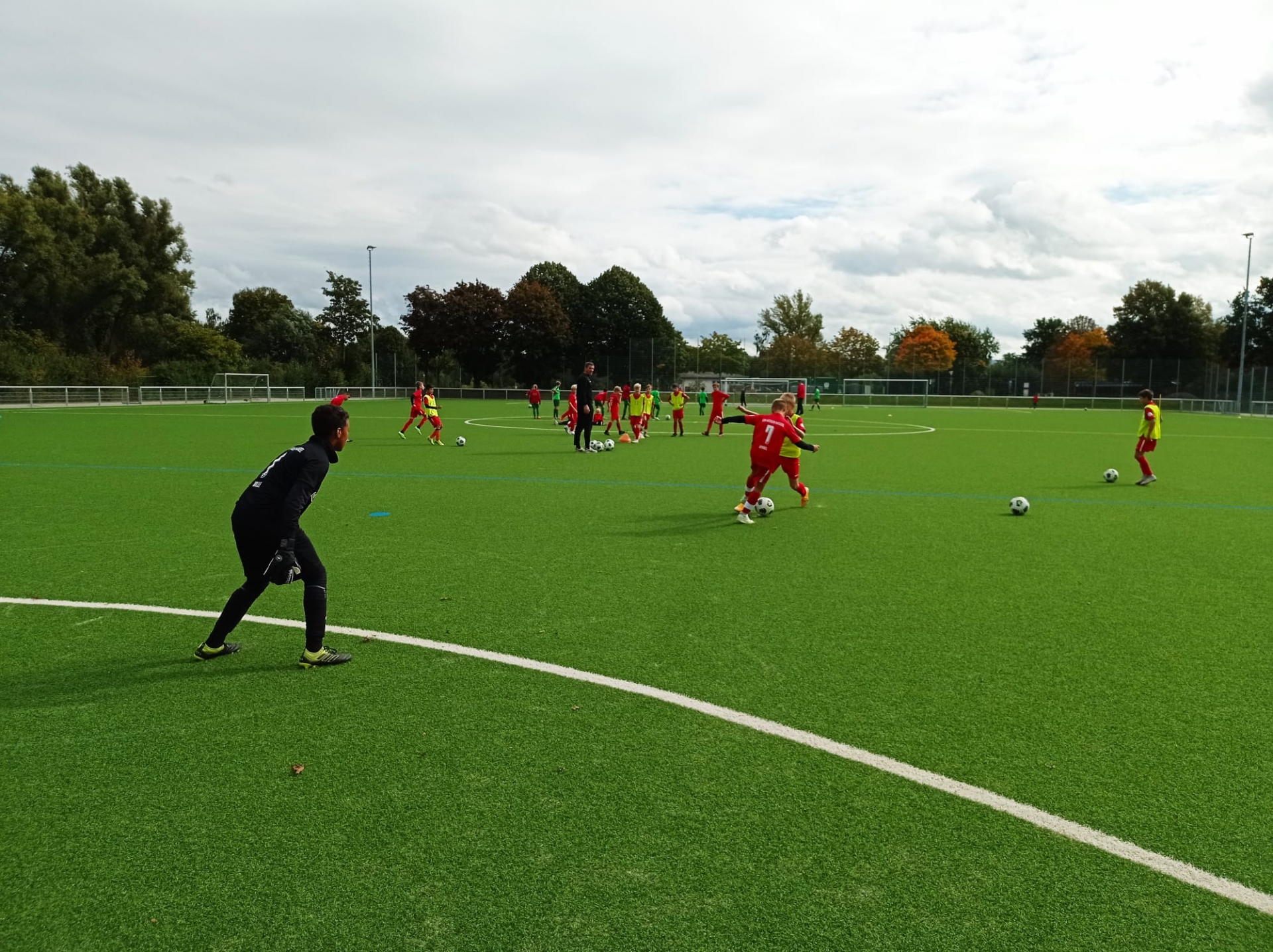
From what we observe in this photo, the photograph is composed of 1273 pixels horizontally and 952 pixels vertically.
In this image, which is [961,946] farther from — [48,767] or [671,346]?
[671,346]

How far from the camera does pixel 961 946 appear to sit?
299 cm

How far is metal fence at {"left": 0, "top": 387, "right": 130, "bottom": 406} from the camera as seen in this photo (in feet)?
158

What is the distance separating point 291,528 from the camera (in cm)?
538

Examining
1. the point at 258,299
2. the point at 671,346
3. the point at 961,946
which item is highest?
the point at 258,299

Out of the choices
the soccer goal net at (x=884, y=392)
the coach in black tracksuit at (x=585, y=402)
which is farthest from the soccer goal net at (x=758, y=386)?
the coach in black tracksuit at (x=585, y=402)

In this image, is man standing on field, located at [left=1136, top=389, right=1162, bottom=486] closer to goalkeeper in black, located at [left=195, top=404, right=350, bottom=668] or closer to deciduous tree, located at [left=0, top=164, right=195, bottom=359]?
goalkeeper in black, located at [left=195, top=404, right=350, bottom=668]

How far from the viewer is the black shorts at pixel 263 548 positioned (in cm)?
551

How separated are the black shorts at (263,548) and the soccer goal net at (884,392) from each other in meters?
68.4

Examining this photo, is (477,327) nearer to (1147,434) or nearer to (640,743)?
(1147,434)

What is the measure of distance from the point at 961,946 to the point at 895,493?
12119mm

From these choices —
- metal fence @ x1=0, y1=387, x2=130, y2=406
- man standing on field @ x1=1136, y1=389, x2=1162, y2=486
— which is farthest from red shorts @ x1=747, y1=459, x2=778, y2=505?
metal fence @ x1=0, y1=387, x2=130, y2=406

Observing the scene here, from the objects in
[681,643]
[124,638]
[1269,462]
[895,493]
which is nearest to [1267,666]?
[681,643]

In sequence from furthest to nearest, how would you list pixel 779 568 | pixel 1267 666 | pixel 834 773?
pixel 779 568 → pixel 1267 666 → pixel 834 773

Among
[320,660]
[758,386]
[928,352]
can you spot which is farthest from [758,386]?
[320,660]
